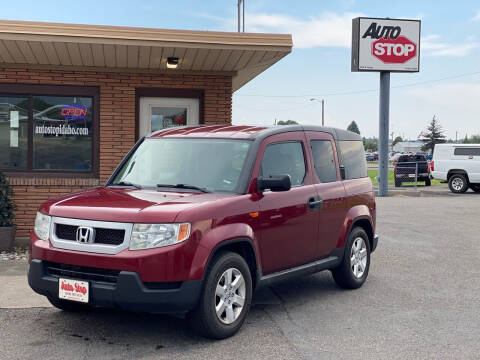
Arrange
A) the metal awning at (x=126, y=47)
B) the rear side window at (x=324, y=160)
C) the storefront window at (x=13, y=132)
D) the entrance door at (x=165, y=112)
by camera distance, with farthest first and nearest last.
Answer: the entrance door at (x=165, y=112) → the storefront window at (x=13, y=132) → the metal awning at (x=126, y=47) → the rear side window at (x=324, y=160)

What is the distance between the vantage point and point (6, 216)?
376 inches

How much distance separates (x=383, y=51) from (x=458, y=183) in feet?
21.7

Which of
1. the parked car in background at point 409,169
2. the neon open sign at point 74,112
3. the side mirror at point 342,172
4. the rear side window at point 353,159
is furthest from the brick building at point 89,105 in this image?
the parked car in background at point 409,169

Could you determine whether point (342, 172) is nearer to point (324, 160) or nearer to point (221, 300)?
point (324, 160)

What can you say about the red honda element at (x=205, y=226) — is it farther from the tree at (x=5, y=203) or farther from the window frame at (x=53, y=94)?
the window frame at (x=53, y=94)

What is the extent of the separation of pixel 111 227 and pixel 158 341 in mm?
1095

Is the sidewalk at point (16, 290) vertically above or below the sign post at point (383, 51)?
below

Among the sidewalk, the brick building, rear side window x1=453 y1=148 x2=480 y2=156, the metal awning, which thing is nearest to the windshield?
the sidewalk

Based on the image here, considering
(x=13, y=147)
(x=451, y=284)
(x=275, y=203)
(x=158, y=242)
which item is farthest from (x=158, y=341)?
(x=13, y=147)

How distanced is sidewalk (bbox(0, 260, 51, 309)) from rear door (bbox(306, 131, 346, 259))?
3.03 meters

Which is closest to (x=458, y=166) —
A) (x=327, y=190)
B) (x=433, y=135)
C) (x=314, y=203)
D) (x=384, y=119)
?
(x=384, y=119)

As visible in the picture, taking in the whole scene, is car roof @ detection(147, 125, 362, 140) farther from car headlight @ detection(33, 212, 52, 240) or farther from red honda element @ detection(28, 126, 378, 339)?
car headlight @ detection(33, 212, 52, 240)

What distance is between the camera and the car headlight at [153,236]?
4.81 m

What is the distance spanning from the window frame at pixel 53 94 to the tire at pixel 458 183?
18.8 m
